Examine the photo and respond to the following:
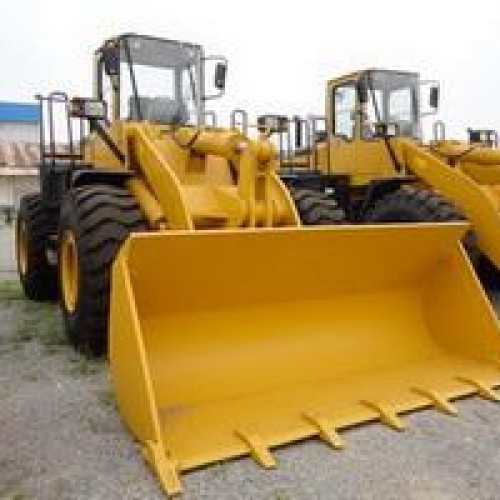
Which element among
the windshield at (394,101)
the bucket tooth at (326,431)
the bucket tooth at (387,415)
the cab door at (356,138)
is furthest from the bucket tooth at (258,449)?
the windshield at (394,101)

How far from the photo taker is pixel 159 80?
21.7 feet

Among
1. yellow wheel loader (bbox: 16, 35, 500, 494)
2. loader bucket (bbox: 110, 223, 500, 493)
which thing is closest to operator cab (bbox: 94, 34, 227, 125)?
yellow wheel loader (bbox: 16, 35, 500, 494)

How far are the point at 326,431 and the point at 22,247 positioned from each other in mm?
5226

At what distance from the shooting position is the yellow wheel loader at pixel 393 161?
7.16 metres

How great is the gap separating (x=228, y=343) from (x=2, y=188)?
26477 millimetres

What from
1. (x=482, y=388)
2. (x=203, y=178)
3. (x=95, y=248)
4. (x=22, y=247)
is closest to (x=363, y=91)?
(x=203, y=178)

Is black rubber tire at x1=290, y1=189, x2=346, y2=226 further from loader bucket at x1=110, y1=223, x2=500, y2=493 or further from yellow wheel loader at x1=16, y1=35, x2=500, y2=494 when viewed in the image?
loader bucket at x1=110, y1=223, x2=500, y2=493

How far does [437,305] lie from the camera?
500cm

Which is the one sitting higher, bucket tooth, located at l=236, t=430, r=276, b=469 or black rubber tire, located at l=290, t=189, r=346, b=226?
black rubber tire, located at l=290, t=189, r=346, b=226

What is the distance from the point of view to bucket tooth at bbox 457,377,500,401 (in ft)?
14.1

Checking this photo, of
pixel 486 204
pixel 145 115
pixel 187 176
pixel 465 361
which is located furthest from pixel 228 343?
pixel 486 204

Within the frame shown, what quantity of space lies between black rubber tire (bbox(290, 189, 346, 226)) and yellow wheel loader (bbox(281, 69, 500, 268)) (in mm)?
579

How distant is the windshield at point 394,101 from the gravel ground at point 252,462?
16.5 feet

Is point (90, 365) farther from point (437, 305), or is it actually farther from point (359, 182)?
point (359, 182)
